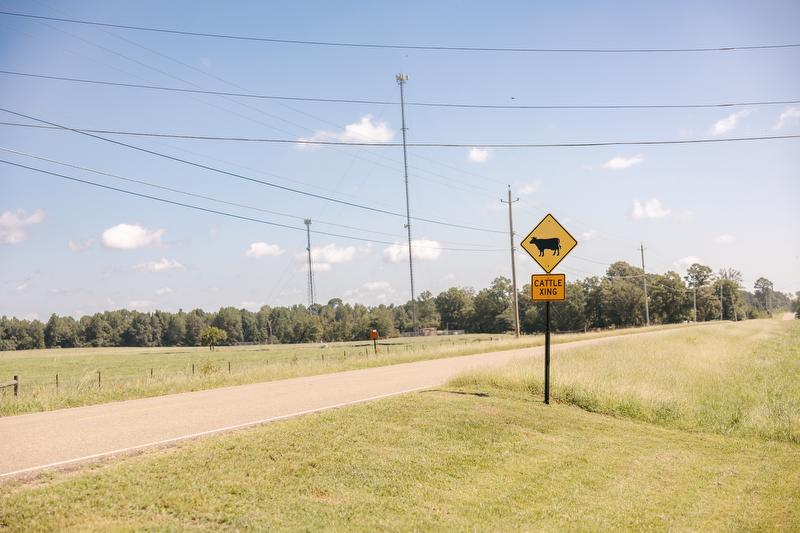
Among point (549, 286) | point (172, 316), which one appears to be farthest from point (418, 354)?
point (172, 316)

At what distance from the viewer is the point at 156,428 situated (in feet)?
35.0

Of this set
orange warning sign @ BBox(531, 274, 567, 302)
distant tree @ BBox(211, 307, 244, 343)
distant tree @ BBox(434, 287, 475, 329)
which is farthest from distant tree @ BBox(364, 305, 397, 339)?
orange warning sign @ BBox(531, 274, 567, 302)

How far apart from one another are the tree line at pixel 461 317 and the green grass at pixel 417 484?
11195 cm

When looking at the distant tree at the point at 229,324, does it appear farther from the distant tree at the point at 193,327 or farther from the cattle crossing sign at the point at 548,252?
the cattle crossing sign at the point at 548,252

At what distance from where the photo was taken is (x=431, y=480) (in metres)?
7.52

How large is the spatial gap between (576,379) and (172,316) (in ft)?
585

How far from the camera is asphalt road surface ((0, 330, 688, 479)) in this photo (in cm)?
876

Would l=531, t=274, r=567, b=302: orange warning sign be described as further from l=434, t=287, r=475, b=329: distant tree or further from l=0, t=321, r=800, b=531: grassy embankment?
l=434, t=287, r=475, b=329: distant tree

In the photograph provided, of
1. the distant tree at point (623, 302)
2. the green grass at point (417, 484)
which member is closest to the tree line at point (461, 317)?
the distant tree at point (623, 302)

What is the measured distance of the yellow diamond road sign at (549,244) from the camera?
44.3 feet

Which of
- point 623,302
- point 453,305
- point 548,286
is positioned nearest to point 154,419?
point 548,286

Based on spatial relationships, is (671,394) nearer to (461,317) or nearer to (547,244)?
(547,244)

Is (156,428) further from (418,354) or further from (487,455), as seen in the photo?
(418,354)

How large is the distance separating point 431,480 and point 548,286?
23.9 ft
